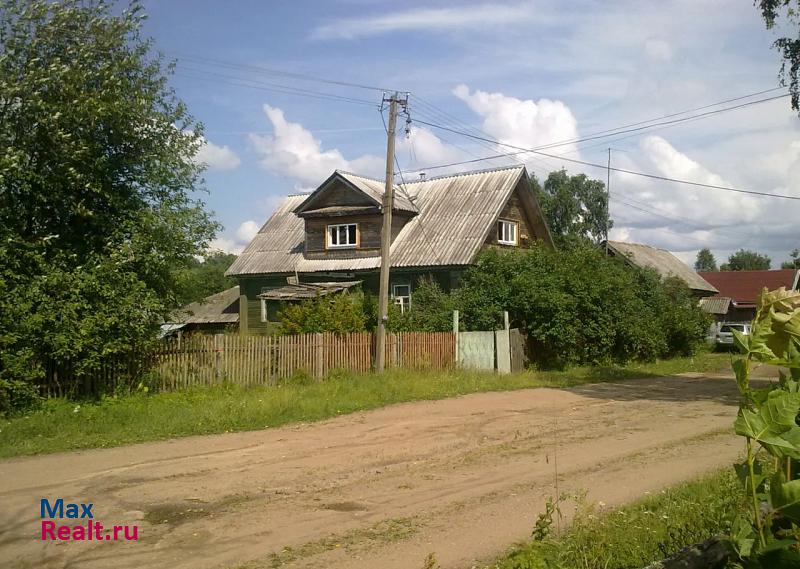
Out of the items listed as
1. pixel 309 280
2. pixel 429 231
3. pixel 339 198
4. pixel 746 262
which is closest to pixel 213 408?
pixel 429 231

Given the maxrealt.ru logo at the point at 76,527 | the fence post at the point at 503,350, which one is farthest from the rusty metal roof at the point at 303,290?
the maxrealt.ru logo at the point at 76,527

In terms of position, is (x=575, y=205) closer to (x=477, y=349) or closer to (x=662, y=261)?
(x=662, y=261)

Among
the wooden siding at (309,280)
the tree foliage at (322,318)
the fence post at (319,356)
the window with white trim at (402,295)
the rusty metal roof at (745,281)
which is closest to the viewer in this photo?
the fence post at (319,356)

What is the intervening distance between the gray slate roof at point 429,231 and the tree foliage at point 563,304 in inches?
119

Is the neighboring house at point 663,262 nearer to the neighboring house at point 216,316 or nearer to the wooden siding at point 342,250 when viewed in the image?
the wooden siding at point 342,250

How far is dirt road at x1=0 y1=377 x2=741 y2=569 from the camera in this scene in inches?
240

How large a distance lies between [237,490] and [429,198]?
2639cm

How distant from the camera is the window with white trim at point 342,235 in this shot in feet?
104

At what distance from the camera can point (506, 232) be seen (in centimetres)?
3152

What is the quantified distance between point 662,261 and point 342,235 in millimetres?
25058

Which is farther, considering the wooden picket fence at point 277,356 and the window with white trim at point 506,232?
the window with white trim at point 506,232

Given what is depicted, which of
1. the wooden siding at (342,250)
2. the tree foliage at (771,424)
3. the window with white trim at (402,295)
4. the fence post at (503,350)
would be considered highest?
the wooden siding at (342,250)

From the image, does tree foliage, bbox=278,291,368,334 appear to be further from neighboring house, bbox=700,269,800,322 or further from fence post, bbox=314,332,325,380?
neighboring house, bbox=700,269,800,322

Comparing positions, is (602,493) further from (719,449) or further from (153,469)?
(153,469)
